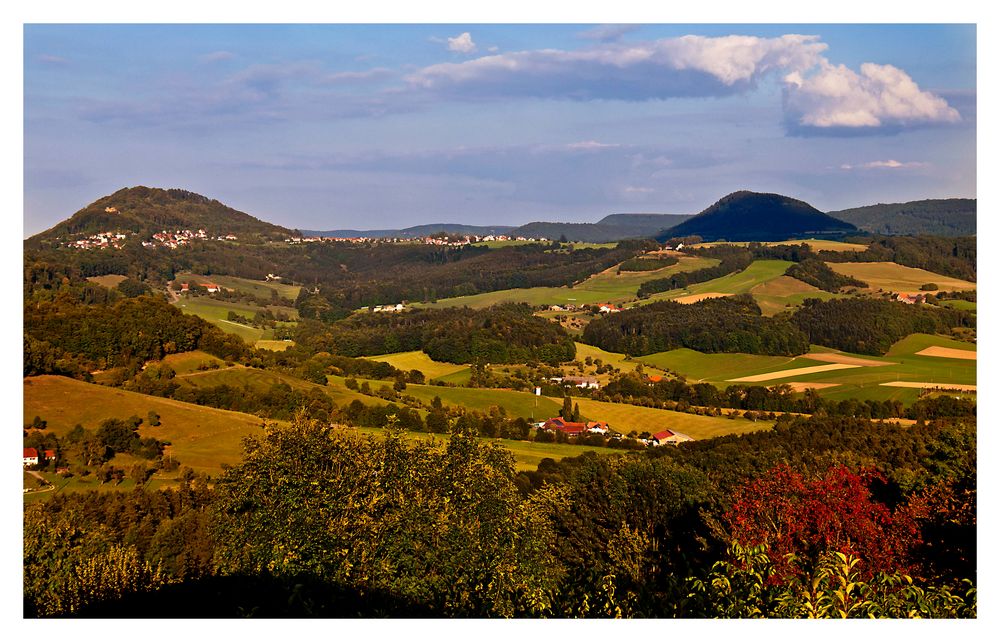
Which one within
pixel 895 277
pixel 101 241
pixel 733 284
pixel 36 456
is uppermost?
pixel 101 241

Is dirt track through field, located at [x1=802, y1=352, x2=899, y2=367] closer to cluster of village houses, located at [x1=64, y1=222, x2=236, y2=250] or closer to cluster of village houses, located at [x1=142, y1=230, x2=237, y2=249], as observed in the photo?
cluster of village houses, located at [x1=64, y1=222, x2=236, y2=250]

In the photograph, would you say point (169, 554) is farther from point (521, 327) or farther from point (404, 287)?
point (404, 287)

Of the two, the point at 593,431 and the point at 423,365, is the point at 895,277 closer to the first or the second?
the point at 423,365

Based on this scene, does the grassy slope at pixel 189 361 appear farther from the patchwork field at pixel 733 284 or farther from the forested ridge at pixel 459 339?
the patchwork field at pixel 733 284

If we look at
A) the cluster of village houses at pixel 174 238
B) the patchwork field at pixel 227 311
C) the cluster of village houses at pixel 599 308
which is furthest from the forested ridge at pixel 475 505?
the cluster of village houses at pixel 174 238

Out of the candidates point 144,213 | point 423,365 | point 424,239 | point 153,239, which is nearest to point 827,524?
point 423,365

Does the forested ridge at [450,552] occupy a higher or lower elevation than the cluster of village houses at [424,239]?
lower
